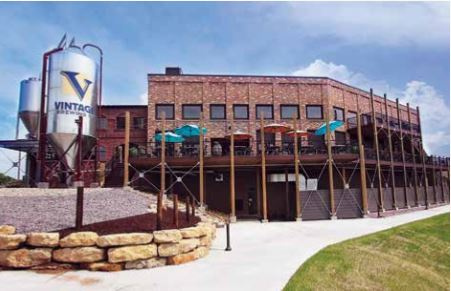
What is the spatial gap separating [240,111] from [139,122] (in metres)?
7.67

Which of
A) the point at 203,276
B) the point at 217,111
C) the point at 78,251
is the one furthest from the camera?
the point at 217,111

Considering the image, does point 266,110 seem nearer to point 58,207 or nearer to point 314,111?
point 314,111

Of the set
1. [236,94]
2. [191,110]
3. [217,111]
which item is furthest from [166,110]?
[236,94]

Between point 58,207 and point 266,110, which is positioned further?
point 266,110

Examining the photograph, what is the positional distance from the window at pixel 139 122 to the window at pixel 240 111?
6871 mm

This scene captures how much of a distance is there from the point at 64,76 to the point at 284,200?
49.9 feet

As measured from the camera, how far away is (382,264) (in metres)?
8.19

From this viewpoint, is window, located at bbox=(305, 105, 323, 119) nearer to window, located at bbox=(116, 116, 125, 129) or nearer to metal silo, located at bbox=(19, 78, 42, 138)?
window, located at bbox=(116, 116, 125, 129)

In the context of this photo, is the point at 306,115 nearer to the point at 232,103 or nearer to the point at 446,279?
the point at 232,103

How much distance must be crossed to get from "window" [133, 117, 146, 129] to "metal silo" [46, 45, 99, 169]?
5.44 metres

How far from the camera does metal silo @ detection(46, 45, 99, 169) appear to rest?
18302 mm

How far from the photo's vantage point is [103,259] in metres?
6.80

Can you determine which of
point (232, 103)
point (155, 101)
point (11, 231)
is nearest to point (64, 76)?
point (155, 101)

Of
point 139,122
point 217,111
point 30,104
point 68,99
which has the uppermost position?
point 30,104
